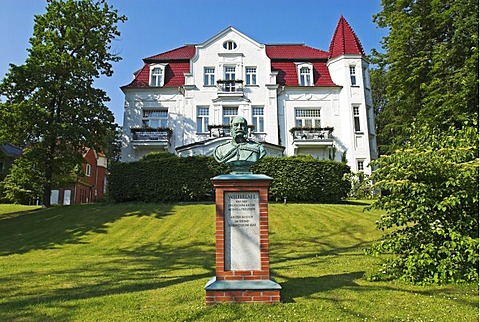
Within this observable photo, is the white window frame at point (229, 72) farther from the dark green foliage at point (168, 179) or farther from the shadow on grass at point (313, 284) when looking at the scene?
the shadow on grass at point (313, 284)

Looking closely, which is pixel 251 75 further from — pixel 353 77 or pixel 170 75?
pixel 353 77

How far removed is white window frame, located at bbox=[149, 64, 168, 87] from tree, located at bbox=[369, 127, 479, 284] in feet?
74.5

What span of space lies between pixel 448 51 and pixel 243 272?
15820 mm

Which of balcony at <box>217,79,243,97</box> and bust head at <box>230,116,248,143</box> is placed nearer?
bust head at <box>230,116,248,143</box>

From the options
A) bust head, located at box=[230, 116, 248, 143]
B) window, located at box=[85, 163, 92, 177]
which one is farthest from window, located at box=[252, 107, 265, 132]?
window, located at box=[85, 163, 92, 177]

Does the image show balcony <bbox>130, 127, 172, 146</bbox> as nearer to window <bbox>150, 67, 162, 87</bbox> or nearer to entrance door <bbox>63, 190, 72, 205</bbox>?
window <bbox>150, 67, 162, 87</bbox>

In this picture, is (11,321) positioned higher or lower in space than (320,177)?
lower

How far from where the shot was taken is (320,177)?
59.5 ft

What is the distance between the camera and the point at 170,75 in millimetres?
27547

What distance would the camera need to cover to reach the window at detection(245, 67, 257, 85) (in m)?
26.6

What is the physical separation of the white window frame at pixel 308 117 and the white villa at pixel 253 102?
0.07 meters

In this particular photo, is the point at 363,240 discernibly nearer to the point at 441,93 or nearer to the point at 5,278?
the point at 441,93

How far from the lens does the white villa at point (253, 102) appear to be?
25531mm

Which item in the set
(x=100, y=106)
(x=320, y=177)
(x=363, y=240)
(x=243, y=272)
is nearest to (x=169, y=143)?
(x=100, y=106)
